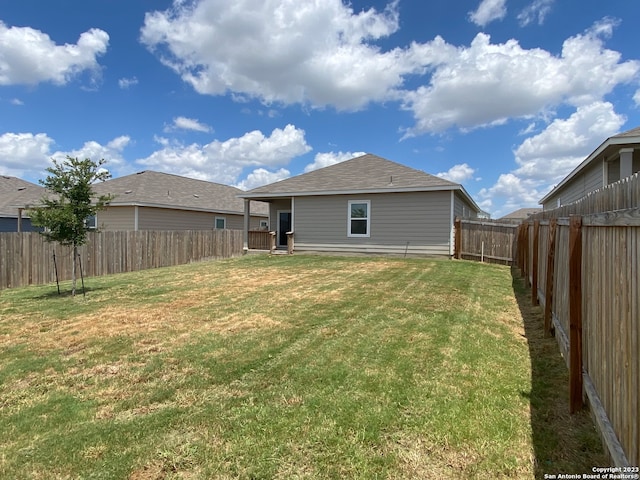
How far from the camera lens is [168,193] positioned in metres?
20.4

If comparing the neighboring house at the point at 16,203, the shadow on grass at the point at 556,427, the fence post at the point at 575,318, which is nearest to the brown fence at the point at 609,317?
the fence post at the point at 575,318

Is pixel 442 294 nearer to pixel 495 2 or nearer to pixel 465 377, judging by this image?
pixel 465 377

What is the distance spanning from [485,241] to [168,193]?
16.3 meters

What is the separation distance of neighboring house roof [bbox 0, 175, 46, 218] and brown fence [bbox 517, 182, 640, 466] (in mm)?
24486

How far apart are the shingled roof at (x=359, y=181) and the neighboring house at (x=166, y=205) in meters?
3.17

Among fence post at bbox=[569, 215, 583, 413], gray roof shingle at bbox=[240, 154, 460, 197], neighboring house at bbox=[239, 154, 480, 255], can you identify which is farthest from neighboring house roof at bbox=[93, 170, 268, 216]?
fence post at bbox=[569, 215, 583, 413]

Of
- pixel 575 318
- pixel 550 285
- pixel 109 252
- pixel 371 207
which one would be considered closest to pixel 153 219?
pixel 109 252

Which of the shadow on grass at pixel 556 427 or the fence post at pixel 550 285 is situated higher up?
the fence post at pixel 550 285

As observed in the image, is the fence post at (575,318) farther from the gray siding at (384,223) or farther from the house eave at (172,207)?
the house eave at (172,207)

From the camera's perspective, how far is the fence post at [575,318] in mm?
2994

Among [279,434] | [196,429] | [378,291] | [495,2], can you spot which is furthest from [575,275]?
[495,2]

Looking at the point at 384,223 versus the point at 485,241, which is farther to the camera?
the point at 384,223

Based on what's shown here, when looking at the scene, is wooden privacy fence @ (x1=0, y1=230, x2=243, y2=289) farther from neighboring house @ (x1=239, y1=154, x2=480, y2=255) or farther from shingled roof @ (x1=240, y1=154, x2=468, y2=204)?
shingled roof @ (x1=240, y1=154, x2=468, y2=204)

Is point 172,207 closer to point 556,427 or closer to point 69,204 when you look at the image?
point 69,204
